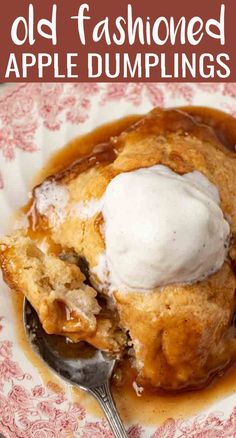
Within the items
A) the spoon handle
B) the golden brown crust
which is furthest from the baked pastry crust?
the spoon handle

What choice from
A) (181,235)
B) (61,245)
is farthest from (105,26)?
(181,235)

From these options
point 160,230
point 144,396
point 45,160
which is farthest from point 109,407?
point 45,160

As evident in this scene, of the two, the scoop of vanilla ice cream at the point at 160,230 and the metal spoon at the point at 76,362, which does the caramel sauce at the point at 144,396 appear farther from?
the scoop of vanilla ice cream at the point at 160,230

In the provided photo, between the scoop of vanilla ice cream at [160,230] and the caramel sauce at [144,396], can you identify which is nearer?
the scoop of vanilla ice cream at [160,230]

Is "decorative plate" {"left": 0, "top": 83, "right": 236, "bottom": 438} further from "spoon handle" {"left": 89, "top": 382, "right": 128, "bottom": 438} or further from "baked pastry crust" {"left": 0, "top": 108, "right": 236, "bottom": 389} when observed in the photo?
"baked pastry crust" {"left": 0, "top": 108, "right": 236, "bottom": 389}

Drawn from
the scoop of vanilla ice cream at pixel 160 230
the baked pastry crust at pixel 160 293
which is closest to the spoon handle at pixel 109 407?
the baked pastry crust at pixel 160 293

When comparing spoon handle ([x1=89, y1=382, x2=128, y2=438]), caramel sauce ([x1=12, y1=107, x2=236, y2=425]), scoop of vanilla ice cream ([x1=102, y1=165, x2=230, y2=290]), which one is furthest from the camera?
caramel sauce ([x1=12, y1=107, x2=236, y2=425])

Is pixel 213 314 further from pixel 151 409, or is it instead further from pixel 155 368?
pixel 151 409
